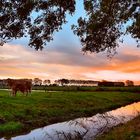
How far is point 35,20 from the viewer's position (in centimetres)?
3003

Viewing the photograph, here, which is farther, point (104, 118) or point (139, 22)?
point (104, 118)

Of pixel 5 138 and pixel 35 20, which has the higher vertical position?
pixel 35 20

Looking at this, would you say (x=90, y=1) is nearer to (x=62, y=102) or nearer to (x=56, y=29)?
(x=56, y=29)

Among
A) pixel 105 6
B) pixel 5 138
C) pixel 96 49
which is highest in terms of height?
pixel 105 6

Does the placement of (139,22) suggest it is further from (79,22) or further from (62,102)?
(62,102)

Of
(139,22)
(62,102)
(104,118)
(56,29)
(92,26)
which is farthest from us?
(62,102)

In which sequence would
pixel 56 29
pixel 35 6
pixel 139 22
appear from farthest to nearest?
pixel 139 22 → pixel 56 29 → pixel 35 6

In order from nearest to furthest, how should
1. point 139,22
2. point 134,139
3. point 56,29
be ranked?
point 134,139, point 56,29, point 139,22

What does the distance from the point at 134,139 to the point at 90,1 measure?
11.7 meters

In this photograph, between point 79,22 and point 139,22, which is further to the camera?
point 79,22

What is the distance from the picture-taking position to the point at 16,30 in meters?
28.6

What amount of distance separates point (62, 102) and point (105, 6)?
2930cm

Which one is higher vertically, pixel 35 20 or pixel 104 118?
pixel 35 20

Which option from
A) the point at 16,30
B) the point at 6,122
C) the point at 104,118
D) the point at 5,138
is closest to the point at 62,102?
the point at 104,118
